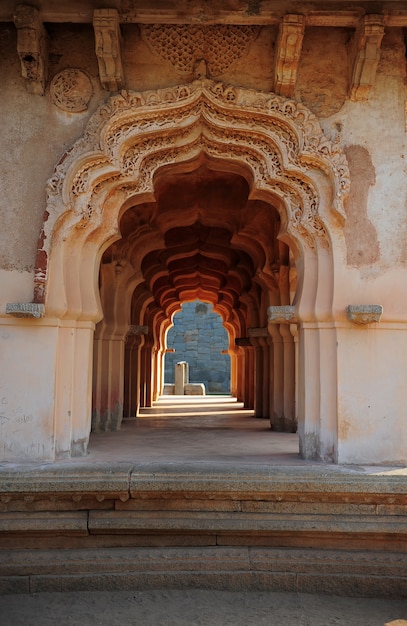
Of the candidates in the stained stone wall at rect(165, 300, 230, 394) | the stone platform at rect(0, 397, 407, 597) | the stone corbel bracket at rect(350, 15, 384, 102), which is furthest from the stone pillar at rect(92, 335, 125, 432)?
the stained stone wall at rect(165, 300, 230, 394)

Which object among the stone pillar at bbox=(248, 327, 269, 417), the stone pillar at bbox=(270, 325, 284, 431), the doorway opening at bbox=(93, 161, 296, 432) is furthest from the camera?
the stone pillar at bbox=(248, 327, 269, 417)

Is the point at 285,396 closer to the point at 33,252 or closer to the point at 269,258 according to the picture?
the point at 269,258

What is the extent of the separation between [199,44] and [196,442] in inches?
185

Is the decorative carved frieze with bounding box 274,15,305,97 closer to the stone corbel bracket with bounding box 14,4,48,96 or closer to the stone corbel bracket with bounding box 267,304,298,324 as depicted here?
the stone corbel bracket with bounding box 267,304,298,324

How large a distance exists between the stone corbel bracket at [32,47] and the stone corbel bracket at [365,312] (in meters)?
3.79

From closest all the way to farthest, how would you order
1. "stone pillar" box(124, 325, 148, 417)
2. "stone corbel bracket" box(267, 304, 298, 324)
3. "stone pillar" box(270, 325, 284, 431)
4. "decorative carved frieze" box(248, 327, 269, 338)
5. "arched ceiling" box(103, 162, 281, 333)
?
"stone corbel bracket" box(267, 304, 298, 324)
"arched ceiling" box(103, 162, 281, 333)
"stone pillar" box(270, 325, 284, 431)
"decorative carved frieze" box(248, 327, 269, 338)
"stone pillar" box(124, 325, 148, 417)

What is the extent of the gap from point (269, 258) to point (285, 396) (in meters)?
2.26

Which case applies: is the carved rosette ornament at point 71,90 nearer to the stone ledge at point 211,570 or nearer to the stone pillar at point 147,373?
the stone ledge at point 211,570

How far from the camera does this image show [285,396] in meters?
9.22

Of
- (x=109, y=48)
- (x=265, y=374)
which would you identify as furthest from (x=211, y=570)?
(x=265, y=374)

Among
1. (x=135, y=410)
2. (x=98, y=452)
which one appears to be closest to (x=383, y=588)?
(x=98, y=452)

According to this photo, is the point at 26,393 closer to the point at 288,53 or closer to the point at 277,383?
the point at 288,53

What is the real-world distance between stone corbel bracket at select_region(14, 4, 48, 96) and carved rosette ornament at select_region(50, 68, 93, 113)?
0.13 metres

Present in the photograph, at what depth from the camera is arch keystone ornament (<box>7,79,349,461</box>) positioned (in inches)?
222
